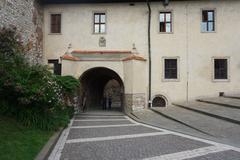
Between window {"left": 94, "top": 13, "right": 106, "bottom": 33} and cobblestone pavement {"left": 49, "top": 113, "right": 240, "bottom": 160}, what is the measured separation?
10743 mm

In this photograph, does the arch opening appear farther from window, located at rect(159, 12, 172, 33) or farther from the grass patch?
the grass patch

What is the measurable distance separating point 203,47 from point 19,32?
38.1 ft

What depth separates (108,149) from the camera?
7.76 meters

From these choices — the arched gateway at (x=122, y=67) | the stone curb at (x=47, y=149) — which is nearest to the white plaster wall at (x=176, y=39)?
the arched gateway at (x=122, y=67)

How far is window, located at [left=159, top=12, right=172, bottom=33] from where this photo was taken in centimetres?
1968

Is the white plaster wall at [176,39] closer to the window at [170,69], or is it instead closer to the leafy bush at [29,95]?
the window at [170,69]

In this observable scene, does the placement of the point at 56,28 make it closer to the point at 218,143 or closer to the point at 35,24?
the point at 35,24

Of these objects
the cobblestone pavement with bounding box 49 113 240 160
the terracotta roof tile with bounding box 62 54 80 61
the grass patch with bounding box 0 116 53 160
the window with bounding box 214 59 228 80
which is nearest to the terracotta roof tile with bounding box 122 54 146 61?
the terracotta roof tile with bounding box 62 54 80 61

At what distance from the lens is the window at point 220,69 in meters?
19.4

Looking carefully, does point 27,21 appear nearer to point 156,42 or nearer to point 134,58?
point 134,58

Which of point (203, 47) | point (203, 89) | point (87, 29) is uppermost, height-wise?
point (87, 29)

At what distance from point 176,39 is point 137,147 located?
505 inches

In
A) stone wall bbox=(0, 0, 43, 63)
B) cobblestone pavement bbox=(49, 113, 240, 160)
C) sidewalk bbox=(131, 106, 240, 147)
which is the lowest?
cobblestone pavement bbox=(49, 113, 240, 160)

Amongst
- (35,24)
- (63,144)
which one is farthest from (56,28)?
(63,144)
